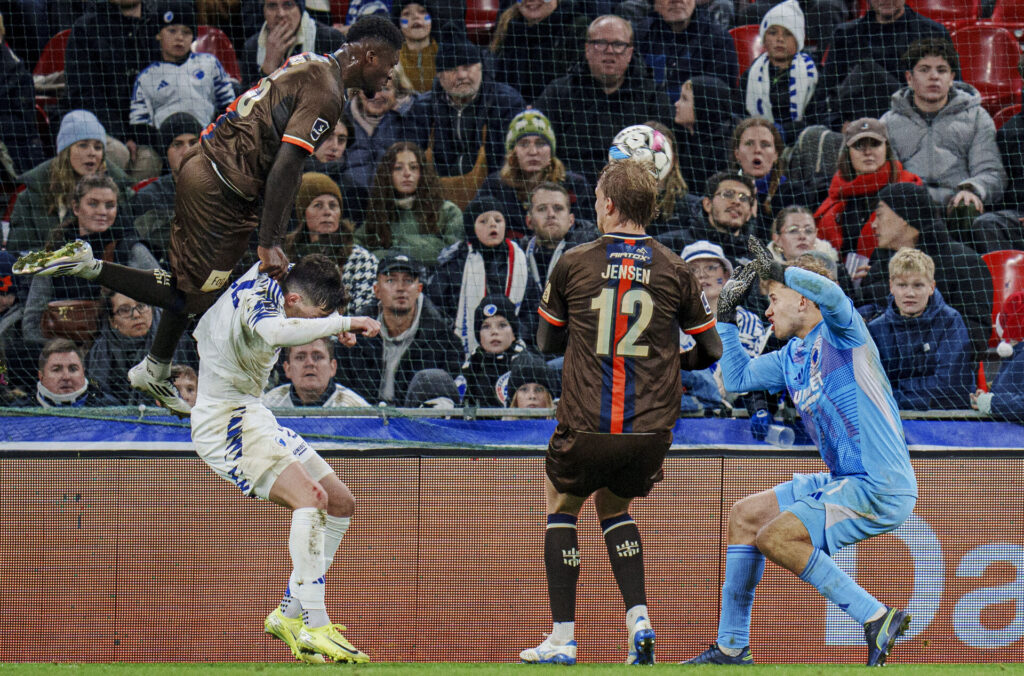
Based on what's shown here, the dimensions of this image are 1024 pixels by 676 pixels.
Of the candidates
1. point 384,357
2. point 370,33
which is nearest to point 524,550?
point 384,357

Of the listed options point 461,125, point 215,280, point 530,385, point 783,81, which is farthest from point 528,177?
point 215,280

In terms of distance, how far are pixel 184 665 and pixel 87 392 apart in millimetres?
3589

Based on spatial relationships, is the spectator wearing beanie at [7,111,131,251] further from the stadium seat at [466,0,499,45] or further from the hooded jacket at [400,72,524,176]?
the stadium seat at [466,0,499,45]

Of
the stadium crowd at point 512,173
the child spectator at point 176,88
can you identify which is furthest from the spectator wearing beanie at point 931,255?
the child spectator at point 176,88

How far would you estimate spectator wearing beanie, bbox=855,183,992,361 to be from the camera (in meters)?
7.89

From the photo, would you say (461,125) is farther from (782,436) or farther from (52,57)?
(782,436)

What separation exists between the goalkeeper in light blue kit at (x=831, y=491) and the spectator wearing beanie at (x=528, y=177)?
386cm

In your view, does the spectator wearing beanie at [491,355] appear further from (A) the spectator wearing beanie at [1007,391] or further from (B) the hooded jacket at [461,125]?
(A) the spectator wearing beanie at [1007,391]

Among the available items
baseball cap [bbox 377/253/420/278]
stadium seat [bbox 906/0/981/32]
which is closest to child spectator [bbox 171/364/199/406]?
baseball cap [bbox 377/253/420/278]

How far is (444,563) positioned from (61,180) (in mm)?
4583

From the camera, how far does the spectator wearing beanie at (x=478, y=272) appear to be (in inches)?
327

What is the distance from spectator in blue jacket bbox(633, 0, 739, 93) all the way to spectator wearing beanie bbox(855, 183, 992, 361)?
195cm

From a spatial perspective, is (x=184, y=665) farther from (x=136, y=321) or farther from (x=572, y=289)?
(x=136, y=321)

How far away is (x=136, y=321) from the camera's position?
26.5 feet
